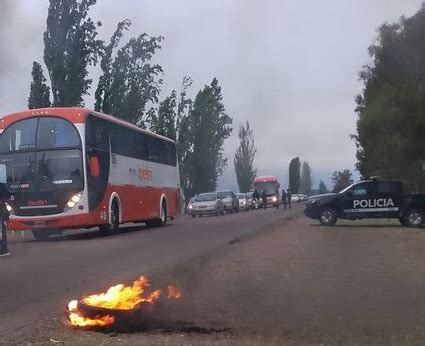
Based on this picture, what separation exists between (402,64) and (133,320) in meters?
25.8

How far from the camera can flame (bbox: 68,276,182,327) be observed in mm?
7938

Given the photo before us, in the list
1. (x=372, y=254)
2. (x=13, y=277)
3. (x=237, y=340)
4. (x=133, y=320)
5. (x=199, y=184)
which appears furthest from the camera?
(x=199, y=184)

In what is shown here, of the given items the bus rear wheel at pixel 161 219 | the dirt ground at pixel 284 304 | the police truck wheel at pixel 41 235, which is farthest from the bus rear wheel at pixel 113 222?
the dirt ground at pixel 284 304

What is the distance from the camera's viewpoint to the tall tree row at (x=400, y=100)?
29438mm

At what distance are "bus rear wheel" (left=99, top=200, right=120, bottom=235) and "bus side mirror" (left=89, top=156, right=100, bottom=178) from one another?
1944 millimetres

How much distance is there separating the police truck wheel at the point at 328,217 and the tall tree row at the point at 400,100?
558 cm

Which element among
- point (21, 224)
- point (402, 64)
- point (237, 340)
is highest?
point (402, 64)

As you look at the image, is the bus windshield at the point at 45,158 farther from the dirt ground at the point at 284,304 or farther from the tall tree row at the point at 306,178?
the tall tree row at the point at 306,178

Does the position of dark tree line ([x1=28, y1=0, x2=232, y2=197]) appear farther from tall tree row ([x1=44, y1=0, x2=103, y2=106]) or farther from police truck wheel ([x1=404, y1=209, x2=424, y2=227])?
police truck wheel ([x1=404, y1=209, x2=424, y2=227])

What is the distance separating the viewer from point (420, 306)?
29.7 ft

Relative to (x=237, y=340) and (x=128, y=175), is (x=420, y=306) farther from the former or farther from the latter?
(x=128, y=175)

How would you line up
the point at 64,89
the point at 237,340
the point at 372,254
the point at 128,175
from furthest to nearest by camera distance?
1. the point at 64,89
2. the point at 128,175
3. the point at 372,254
4. the point at 237,340

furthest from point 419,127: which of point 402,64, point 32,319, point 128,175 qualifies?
point 32,319

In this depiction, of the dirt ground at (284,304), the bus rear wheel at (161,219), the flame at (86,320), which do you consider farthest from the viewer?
the bus rear wheel at (161,219)
